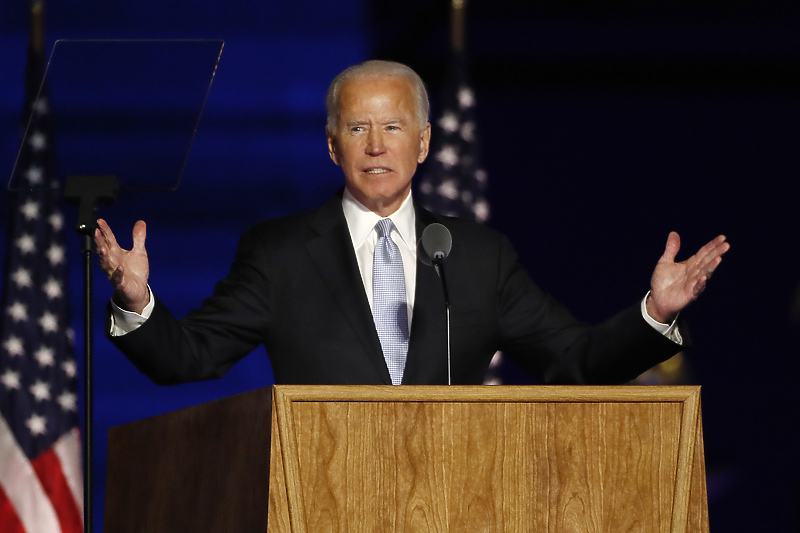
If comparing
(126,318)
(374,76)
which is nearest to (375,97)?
(374,76)

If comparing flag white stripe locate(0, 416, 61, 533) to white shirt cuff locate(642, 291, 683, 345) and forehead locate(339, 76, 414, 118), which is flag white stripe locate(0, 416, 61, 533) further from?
white shirt cuff locate(642, 291, 683, 345)

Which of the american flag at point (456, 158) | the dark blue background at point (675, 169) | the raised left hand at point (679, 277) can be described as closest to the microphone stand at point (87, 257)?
the raised left hand at point (679, 277)

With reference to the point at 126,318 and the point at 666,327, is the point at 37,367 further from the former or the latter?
the point at 666,327

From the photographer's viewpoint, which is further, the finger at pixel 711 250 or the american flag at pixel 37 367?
the american flag at pixel 37 367

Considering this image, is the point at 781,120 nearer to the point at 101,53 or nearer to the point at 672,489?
the point at 101,53

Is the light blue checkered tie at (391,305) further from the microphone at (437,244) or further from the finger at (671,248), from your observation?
Result: the finger at (671,248)

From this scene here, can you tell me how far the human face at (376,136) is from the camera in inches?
79.8

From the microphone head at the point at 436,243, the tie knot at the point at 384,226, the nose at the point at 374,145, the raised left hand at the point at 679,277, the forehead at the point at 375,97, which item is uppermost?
the forehead at the point at 375,97

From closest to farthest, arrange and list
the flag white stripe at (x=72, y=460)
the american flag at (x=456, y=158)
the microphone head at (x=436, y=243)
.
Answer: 1. the microphone head at (x=436, y=243)
2. the flag white stripe at (x=72, y=460)
3. the american flag at (x=456, y=158)

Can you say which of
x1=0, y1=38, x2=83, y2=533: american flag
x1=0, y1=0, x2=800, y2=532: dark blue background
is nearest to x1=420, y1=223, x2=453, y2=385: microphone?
x1=0, y1=38, x2=83, y2=533: american flag

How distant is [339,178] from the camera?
4.15 m

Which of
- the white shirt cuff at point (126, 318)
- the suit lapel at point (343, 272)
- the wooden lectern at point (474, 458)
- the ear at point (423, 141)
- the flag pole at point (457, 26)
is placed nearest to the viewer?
the wooden lectern at point (474, 458)

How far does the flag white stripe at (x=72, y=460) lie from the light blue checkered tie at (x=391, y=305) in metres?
2.13

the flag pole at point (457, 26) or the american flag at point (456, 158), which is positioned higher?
the flag pole at point (457, 26)
